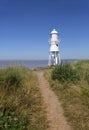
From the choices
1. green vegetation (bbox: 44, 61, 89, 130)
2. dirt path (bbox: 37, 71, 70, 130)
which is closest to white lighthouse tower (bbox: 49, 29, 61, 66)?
green vegetation (bbox: 44, 61, 89, 130)

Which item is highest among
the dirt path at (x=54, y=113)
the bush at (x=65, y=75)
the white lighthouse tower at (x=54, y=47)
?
the white lighthouse tower at (x=54, y=47)

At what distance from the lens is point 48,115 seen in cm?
805

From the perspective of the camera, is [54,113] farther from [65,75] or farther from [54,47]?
[54,47]

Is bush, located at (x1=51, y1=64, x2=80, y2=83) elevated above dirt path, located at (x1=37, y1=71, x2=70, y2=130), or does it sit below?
above

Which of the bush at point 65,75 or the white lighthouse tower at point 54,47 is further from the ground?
the white lighthouse tower at point 54,47

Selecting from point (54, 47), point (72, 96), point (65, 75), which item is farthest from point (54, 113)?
point (54, 47)

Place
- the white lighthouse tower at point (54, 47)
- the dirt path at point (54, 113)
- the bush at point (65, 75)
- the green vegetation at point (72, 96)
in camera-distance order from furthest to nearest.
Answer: the white lighthouse tower at point (54, 47) < the bush at point (65, 75) < the green vegetation at point (72, 96) < the dirt path at point (54, 113)

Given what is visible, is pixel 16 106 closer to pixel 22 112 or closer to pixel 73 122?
pixel 22 112

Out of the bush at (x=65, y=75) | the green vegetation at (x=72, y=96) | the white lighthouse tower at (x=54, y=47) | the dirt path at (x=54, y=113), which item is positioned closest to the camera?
the dirt path at (x=54, y=113)

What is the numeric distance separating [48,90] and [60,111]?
165 inches

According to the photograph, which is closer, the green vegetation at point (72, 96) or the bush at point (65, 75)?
the green vegetation at point (72, 96)

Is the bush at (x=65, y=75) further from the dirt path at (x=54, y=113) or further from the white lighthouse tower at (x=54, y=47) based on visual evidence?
the white lighthouse tower at (x=54, y=47)

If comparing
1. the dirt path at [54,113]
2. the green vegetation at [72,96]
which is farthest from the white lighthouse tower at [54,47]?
the dirt path at [54,113]

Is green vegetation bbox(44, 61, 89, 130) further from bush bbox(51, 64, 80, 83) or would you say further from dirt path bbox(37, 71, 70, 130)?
dirt path bbox(37, 71, 70, 130)
